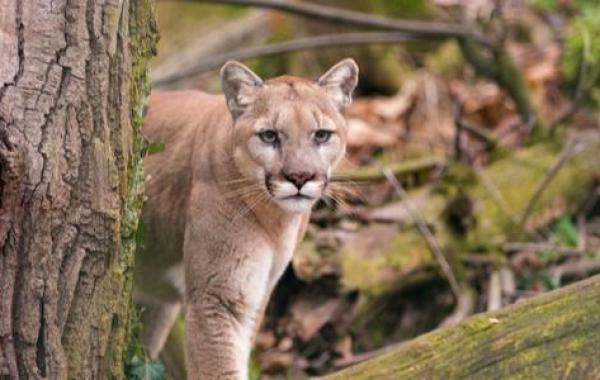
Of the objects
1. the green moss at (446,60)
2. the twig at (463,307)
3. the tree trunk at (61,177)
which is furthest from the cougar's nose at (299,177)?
the green moss at (446,60)

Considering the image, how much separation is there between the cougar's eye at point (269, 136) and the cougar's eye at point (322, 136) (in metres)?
0.17

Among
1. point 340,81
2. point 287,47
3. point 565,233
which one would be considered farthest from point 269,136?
point 287,47

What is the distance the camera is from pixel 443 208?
8695 millimetres

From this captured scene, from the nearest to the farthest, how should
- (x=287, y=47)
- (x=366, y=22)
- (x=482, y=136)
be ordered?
(x=482, y=136), (x=366, y=22), (x=287, y=47)

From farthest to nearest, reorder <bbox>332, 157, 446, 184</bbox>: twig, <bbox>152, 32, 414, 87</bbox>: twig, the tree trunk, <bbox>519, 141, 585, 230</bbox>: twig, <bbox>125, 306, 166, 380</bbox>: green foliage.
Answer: <bbox>152, 32, 414, 87</bbox>: twig < <bbox>332, 157, 446, 184</bbox>: twig < <bbox>519, 141, 585, 230</bbox>: twig < <bbox>125, 306, 166, 380</bbox>: green foliage < the tree trunk

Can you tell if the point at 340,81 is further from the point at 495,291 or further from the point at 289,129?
the point at 495,291

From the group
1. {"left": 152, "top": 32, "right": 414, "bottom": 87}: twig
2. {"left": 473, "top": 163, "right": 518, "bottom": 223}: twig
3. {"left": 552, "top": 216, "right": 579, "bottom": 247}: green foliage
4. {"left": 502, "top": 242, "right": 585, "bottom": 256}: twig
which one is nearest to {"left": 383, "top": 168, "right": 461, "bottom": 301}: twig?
{"left": 502, "top": 242, "right": 585, "bottom": 256}: twig

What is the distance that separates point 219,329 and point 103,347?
57.8 inches

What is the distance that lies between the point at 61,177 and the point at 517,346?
1.52 metres

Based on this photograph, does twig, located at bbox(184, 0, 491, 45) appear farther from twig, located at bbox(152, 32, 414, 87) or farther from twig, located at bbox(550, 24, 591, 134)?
twig, located at bbox(550, 24, 591, 134)

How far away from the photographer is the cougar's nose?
5.82m

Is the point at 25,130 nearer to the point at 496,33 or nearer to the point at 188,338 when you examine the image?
the point at 188,338

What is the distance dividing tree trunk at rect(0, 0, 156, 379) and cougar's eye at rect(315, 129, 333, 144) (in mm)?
1381

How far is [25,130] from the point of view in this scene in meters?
4.40
